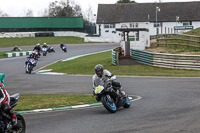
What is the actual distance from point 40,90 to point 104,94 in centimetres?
690

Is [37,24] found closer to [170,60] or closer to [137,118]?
[170,60]

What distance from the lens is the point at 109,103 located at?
10.5 metres

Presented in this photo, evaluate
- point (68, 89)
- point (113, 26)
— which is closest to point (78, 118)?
point (68, 89)

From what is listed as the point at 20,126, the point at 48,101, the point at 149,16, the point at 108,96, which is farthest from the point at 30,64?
the point at 149,16

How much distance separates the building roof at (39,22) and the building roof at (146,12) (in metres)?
6.17

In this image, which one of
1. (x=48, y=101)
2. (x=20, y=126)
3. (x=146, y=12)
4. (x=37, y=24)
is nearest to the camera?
(x=20, y=126)

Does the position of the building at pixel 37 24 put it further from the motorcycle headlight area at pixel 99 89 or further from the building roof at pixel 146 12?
the motorcycle headlight area at pixel 99 89

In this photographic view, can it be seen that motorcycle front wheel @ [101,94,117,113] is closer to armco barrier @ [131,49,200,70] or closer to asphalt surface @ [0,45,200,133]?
asphalt surface @ [0,45,200,133]

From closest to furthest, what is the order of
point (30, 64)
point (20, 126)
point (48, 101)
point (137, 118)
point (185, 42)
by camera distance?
point (20, 126)
point (137, 118)
point (48, 101)
point (30, 64)
point (185, 42)

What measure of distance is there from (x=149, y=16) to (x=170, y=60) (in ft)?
184

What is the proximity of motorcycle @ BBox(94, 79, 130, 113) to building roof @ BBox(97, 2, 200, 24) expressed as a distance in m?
70.3

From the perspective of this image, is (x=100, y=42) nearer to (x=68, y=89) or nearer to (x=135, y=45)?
(x=135, y=45)

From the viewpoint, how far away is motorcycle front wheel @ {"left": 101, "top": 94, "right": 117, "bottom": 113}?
10336 millimetres

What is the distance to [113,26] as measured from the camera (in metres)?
83.1
